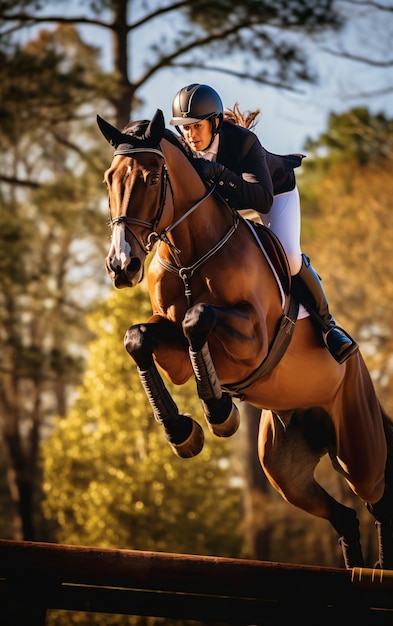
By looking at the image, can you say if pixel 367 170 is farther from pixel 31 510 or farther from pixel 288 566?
pixel 288 566

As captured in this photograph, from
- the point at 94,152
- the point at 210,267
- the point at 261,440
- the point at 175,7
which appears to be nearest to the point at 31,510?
the point at 94,152

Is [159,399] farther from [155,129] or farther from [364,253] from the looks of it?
[364,253]

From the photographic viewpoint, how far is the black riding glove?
4.15 metres

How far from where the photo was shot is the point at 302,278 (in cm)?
475

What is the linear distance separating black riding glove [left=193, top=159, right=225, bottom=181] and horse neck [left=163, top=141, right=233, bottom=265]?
0.03 meters

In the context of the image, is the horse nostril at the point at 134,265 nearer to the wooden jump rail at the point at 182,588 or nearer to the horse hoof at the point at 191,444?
the horse hoof at the point at 191,444

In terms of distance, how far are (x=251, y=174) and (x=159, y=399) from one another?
1193 millimetres

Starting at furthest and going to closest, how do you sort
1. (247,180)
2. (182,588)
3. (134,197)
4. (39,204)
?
(39,204) → (247,180) → (134,197) → (182,588)

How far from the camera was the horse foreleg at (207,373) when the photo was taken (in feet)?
12.4

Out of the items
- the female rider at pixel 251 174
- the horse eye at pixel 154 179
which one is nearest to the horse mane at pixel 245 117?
the female rider at pixel 251 174

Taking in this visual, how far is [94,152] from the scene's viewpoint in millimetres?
14219

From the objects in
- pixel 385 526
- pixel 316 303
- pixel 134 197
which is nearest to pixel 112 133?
pixel 134 197

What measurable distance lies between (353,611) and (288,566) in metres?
0.43

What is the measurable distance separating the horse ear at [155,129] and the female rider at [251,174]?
12.4 inches
